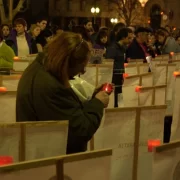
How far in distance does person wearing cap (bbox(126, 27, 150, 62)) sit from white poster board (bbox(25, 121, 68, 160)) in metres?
5.20

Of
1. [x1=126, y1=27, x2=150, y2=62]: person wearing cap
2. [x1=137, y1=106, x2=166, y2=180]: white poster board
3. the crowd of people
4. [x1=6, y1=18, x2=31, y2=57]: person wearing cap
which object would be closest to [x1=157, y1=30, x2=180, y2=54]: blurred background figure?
[x1=126, y1=27, x2=150, y2=62]: person wearing cap

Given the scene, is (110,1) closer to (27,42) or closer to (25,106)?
(27,42)

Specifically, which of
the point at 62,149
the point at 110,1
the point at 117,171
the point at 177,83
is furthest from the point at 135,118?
the point at 110,1

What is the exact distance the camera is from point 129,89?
425 cm

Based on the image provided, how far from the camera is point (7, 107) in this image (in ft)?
11.1

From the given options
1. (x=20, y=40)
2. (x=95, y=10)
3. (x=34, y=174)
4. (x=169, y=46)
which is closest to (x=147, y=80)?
(x=34, y=174)

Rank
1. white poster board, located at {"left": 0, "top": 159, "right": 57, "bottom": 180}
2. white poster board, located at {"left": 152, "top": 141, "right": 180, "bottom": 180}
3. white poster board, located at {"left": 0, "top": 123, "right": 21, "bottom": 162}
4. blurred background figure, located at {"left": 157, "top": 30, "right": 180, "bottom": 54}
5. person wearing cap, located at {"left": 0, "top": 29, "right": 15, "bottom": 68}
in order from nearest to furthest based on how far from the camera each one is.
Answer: white poster board, located at {"left": 0, "top": 159, "right": 57, "bottom": 180} < white poster board, located at {"left": 152, "top": 141, "right": 180, "bottom": 180} < white poster board, located at {"left": 0, "top": 123, "right": 21, "bottom": 162} < person wearing cap, located at {"left": 0, "top": 29, "right": 15, "bottom": 68} < blurred background figure, located at {"left": 157, "top": 30, "right": 180, "bottom": 54}

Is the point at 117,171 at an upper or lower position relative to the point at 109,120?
lower

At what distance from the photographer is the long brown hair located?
2357 millimetres

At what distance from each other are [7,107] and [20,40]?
14.8ft

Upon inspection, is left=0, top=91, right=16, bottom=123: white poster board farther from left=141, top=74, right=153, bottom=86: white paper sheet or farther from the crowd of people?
left=141, top=74, right=153, bottom=86: white paper sheet

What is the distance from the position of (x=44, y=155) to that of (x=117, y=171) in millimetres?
472

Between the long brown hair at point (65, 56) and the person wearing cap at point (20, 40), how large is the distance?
533 centimetres

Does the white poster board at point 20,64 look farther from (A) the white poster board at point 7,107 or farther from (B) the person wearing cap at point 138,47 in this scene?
(A) the white poster board at point 7,107
